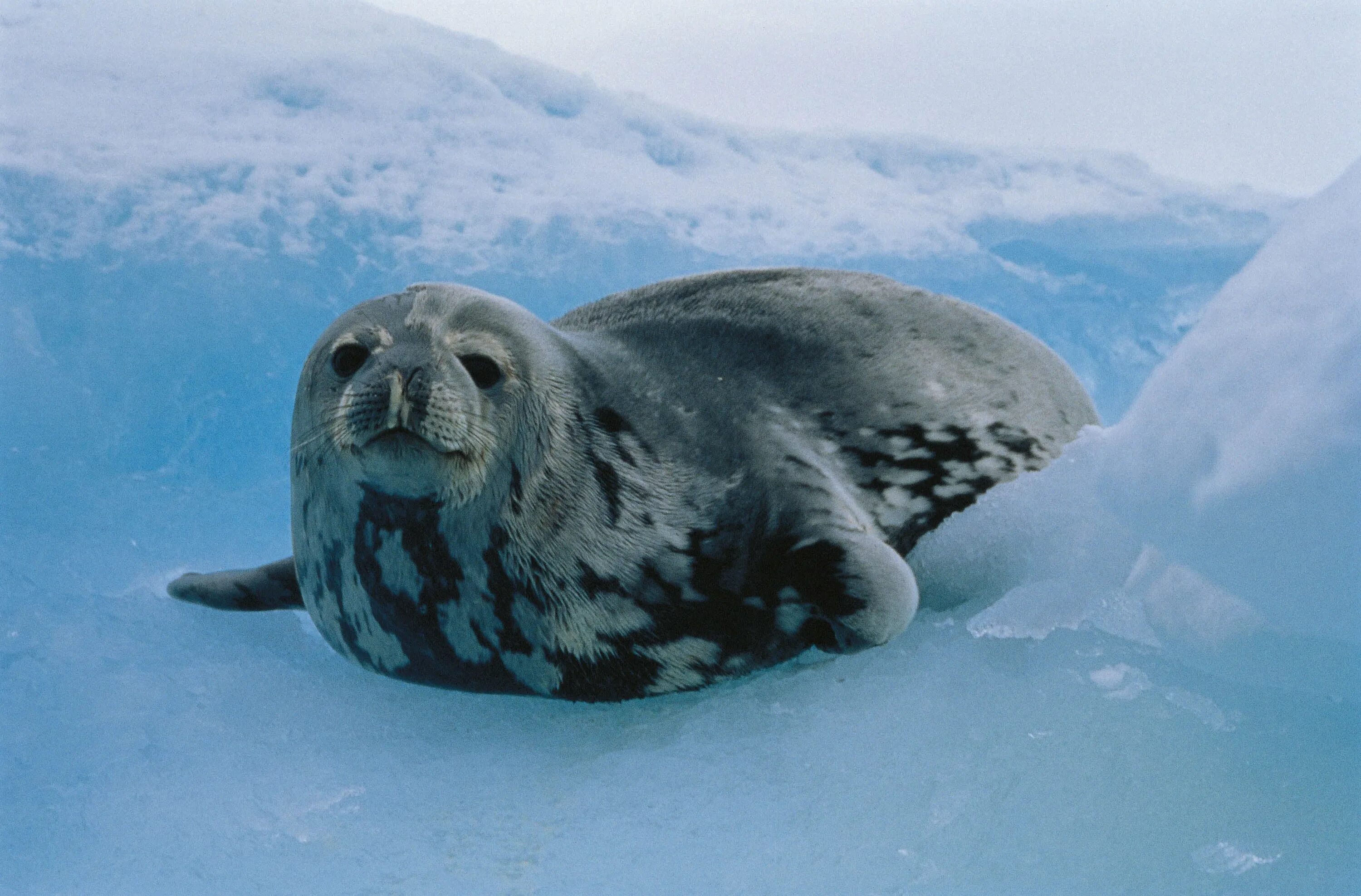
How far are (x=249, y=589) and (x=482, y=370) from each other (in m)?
1.20

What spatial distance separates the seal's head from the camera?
1979 mm

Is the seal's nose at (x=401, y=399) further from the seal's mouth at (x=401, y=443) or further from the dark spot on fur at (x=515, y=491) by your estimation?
the dark spot on fur at (x=515, y=491)

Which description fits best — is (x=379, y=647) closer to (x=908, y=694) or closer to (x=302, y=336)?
(x=908, y=694)

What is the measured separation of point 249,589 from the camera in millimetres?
2961

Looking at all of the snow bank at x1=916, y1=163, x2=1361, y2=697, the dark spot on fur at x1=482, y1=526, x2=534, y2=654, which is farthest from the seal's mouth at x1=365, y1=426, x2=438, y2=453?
the snow bank at x1=916, y1=163, x2=1361, y2=697

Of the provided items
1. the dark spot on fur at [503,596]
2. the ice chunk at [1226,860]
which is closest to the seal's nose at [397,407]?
the dark spot on fur at [503,596]

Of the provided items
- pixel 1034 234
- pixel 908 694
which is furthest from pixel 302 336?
pixel 1034 234

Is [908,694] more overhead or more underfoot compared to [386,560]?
more underfoot

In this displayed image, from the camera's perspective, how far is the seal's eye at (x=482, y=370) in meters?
2.13

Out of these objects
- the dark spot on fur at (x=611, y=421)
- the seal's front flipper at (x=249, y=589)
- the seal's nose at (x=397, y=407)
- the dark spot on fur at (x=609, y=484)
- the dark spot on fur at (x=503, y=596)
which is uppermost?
the seal's nose at (x=397, y=407)

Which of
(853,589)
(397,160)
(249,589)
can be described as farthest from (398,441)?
(397,160)

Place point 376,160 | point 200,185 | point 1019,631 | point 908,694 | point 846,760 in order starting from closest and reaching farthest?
point 846,760
point 908,694
point 1019,631
point 200,185
point 376,160

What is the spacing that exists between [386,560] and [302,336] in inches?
131

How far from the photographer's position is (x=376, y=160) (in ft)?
20.4
